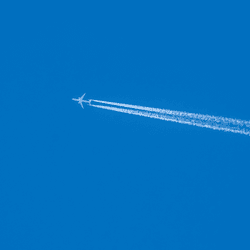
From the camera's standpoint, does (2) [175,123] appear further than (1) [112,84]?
No

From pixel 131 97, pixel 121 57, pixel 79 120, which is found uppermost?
pixel 121 57

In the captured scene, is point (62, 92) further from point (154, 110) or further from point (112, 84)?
point (154, 110)

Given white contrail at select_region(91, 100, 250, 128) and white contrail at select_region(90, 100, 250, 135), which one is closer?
white contrail at select_region(90, 100, 250, 135)

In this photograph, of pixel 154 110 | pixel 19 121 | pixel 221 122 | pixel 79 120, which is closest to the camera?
pixel 221 122

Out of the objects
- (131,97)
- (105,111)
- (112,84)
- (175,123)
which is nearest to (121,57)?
(112,84)

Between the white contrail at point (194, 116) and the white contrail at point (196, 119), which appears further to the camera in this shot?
the white contrail at point (194, 116)

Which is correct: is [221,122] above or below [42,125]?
above

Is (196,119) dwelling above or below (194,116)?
below

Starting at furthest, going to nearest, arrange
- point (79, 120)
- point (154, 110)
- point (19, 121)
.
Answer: point (19, 121) < point (79, 120) < point (154, 110)
